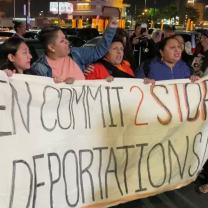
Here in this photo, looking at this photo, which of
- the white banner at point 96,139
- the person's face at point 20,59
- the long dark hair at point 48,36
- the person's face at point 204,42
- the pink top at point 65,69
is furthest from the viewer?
the person's face at point 204,42

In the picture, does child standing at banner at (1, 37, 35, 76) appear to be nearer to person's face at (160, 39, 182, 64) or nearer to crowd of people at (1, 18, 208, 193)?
crowd of people at (1, 18, 208, 193)

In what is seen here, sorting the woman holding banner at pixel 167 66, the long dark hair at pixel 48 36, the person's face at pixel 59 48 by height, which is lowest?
the woman holding banner at pixel 167 66

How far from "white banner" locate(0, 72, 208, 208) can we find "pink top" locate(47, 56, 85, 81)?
14.3 inches

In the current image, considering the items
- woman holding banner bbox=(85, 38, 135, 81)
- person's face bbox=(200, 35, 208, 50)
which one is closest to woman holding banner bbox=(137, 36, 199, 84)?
woman holding banner bbox=(85, 38, 135, 81)

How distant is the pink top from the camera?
4879 mm

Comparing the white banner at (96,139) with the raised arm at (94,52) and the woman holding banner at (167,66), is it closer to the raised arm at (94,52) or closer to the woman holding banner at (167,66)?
the woman holding banner at (167,66)

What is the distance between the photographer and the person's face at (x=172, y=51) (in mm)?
5496

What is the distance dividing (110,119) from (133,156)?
16.8 inches

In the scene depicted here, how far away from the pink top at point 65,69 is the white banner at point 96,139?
364 mm

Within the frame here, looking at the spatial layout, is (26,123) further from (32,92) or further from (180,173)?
(180,173)

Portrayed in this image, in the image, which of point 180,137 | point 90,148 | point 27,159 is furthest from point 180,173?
point 27,159

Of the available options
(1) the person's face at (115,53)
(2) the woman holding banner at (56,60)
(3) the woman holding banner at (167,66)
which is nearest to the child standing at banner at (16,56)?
(2) the woman holding banner at (56,60)

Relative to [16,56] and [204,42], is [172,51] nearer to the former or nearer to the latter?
[16,56]

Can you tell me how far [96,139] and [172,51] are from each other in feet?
5.12
